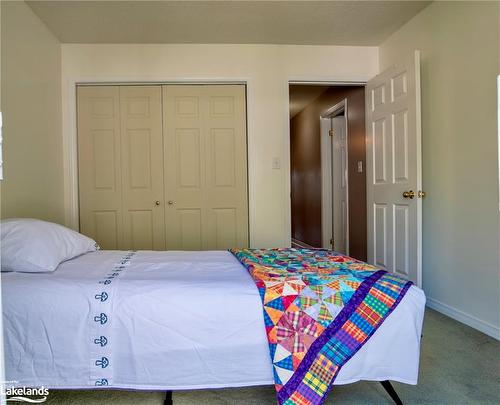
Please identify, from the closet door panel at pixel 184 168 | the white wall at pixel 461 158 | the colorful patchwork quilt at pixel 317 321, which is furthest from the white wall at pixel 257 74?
the colorful patchwork quilt at pixel 317 321

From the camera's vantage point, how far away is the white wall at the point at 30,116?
2.52 m

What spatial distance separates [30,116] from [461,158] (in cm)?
326

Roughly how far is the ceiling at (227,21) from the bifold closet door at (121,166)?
1.81ft

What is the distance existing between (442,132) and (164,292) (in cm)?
246

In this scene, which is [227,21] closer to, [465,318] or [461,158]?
[461,158]

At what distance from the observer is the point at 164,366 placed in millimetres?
1415

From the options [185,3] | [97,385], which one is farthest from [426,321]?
[185,3]

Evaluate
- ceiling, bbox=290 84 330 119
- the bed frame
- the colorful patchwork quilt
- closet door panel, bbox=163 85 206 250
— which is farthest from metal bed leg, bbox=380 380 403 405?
ceiling, bbox=290 84 330 119

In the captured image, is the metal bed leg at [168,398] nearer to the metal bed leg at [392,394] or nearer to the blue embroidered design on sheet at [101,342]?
the blue embroidered design on sheet at [101,342]

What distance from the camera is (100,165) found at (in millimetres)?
3609

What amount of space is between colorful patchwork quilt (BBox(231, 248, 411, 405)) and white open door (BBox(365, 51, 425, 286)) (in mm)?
1588

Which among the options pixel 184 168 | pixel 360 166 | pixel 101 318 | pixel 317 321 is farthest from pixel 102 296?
pixel 360 166

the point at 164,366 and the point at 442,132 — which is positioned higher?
the point at 442,132

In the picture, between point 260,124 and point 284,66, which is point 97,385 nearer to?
point 260,124
